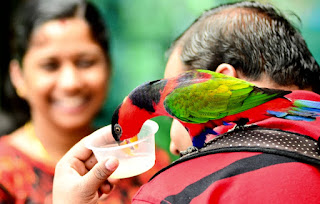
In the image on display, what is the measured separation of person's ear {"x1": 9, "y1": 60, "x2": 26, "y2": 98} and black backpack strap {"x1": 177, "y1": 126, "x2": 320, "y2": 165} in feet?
6.00

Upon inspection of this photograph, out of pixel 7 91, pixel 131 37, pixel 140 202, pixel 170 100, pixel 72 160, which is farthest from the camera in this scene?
pixel 7 91

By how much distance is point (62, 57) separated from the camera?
207 centimetres

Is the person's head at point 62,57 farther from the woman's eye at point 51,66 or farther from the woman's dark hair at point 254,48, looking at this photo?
the woman's dark hair at point 254,48

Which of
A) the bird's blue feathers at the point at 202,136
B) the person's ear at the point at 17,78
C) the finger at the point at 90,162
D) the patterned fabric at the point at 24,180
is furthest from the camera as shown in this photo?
the person's ear at the point at 17,78

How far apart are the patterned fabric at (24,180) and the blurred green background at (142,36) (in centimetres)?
48

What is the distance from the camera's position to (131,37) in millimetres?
2250

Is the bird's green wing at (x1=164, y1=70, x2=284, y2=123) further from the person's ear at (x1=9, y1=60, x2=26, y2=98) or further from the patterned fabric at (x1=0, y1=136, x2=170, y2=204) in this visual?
the person's ear at (x1=9, y1=60, x2=26, y2=98)

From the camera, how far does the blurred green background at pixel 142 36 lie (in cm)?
209

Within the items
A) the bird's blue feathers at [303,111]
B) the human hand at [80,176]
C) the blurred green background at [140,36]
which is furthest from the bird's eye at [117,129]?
the blurred green background at [140,36]

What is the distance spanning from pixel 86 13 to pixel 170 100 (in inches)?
54.3

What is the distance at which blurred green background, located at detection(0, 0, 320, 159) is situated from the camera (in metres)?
2.10

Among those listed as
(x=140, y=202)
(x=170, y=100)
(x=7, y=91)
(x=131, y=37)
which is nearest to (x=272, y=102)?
(x=170, y=100)

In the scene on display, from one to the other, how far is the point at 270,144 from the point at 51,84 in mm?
1658

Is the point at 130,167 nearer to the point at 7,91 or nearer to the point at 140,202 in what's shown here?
the point at 140,202
